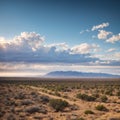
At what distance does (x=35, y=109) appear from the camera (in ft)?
71.2

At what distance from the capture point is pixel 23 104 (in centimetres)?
2605

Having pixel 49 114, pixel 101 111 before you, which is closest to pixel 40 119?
pixel 49 114

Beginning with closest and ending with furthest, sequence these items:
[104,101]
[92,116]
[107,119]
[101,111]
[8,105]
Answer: [107,119], [92,116], [101,111], [8,105], [104,101]

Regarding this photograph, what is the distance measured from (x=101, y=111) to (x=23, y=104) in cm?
892

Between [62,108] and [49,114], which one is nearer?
[49,114]

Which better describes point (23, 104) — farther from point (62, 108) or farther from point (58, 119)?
point (58, 119)

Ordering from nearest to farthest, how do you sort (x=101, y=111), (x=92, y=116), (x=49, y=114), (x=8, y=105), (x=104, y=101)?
(x=92, y=116) < (x=49, y=114) < (x=101, y=111) < (x=8, y=105) < (x=104, y=101)

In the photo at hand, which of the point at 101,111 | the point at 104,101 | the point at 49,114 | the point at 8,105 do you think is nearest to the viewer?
the point at 49,114

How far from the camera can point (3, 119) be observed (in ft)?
58.4

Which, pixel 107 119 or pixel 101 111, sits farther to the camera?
pixel 101 111

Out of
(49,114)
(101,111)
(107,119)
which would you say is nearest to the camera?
(107,119)

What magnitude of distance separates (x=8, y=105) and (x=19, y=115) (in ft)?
19.9

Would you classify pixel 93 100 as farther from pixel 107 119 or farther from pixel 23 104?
pixel 107 119

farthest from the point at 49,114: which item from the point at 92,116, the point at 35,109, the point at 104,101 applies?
the point at 104,101
